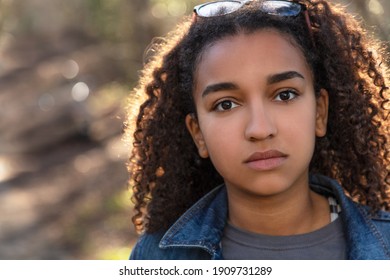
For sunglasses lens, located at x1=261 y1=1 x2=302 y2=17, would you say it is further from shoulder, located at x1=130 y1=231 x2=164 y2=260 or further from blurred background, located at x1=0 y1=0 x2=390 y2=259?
blurred background, located at x1=0 y1=0 x2=390 y2=259

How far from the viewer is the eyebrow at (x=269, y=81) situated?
2.54 m

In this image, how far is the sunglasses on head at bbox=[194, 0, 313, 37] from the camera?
107 inches

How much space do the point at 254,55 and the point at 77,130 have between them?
663 cm

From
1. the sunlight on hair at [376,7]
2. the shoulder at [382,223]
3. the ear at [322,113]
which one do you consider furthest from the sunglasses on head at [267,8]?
the sunlight on hair at [376,7]

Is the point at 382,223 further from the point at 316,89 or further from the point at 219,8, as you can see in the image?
the point at 219,8

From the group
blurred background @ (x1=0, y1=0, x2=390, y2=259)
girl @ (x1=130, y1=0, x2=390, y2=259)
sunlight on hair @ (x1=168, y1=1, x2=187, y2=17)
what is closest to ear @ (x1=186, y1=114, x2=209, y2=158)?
girl @ (x1=130, y1=0, x2=390, y2=259)

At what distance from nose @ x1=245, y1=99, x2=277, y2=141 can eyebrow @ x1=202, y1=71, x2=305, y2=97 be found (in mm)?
87

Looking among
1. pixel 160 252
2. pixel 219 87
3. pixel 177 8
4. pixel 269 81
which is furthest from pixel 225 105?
pixel 177 8

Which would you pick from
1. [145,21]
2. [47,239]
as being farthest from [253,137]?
[145,21]

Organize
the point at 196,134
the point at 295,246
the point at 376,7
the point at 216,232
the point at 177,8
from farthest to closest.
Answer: the point at 177,8
the point at 376,7
the point at 196,134
the point at 216,232
the point at 295,246

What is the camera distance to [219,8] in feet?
9.11

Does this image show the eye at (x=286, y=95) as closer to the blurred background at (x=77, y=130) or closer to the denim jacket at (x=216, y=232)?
the denim jacket at (x=216, y=232)

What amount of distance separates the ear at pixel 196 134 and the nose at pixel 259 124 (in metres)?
0.31

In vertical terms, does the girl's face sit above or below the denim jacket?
above
